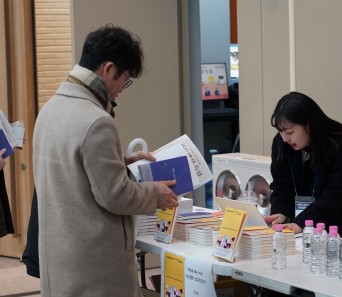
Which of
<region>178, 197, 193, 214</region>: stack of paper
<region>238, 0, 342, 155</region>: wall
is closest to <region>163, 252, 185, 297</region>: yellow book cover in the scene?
<region>178, 197, 193, 214</region>: stack of paper

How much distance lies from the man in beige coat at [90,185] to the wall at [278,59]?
7.53ft

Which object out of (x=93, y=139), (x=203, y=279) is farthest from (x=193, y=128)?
(x=93, y=139)

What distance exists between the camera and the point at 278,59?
5.82 metres

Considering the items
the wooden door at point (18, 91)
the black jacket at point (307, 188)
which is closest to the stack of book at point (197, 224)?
the black jacket at point (307, 188)

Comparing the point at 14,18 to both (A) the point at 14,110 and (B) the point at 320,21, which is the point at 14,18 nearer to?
(A) the point at 14,110

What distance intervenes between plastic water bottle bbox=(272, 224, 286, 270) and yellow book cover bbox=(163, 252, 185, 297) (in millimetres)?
490

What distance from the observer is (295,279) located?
326 centimetres

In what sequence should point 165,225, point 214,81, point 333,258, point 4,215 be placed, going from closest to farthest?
Result: point 333,258 → point 165,225 → point 4,215 → point 214,81

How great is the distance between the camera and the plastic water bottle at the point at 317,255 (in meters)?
3.36

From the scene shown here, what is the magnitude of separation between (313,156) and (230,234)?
0.79 m

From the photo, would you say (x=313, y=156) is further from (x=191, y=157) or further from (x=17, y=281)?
(x=17, y=281)

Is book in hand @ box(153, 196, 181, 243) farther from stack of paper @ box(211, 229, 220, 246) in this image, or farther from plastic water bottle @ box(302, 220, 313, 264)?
plastic water bottle @ box(302, 220, 313, 264)

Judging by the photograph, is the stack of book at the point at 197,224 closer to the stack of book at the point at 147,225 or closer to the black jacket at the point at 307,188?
the stack of book at the point at 147,225

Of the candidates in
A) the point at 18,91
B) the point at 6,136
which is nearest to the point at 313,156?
the point at 6,136
